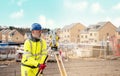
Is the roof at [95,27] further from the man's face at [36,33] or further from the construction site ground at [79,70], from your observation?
the man's face at [36,33]

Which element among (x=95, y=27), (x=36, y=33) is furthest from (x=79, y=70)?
(x=95, y=27)

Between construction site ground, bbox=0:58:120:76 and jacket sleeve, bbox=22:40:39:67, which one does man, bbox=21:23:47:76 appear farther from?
construction site ground, bbox=0:58:120:76

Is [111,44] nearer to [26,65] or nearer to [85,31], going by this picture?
[26,65]

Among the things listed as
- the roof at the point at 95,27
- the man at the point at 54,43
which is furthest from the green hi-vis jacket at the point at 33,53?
the roof at the point at 95,27

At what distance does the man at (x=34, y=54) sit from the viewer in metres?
5.44

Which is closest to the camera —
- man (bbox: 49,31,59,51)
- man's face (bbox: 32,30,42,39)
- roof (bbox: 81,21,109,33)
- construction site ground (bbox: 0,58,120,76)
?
man's face (bbox: 32,30,42,39)

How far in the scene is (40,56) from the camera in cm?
568

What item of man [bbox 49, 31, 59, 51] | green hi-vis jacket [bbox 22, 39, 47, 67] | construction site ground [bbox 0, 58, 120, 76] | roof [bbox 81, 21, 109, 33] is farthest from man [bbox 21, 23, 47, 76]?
roof [bbox 81, 21, 109, 33]

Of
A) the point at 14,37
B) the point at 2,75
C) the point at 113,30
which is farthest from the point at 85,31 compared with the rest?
the point at 2,75

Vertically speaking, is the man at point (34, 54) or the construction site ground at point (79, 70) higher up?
the man at point (34, 54)

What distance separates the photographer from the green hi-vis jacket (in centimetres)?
551

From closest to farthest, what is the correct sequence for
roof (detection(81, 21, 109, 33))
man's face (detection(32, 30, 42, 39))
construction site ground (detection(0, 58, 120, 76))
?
man's face (detection(32, 30, 42, 39)) → construction site ground (detection(0, 58, 120, 76)) → roof (detection(81, 21, 109, 33))

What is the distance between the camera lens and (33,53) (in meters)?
5.64

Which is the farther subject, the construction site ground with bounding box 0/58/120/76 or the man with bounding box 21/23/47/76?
the construction site ground with bounding box 0/58/120/76
